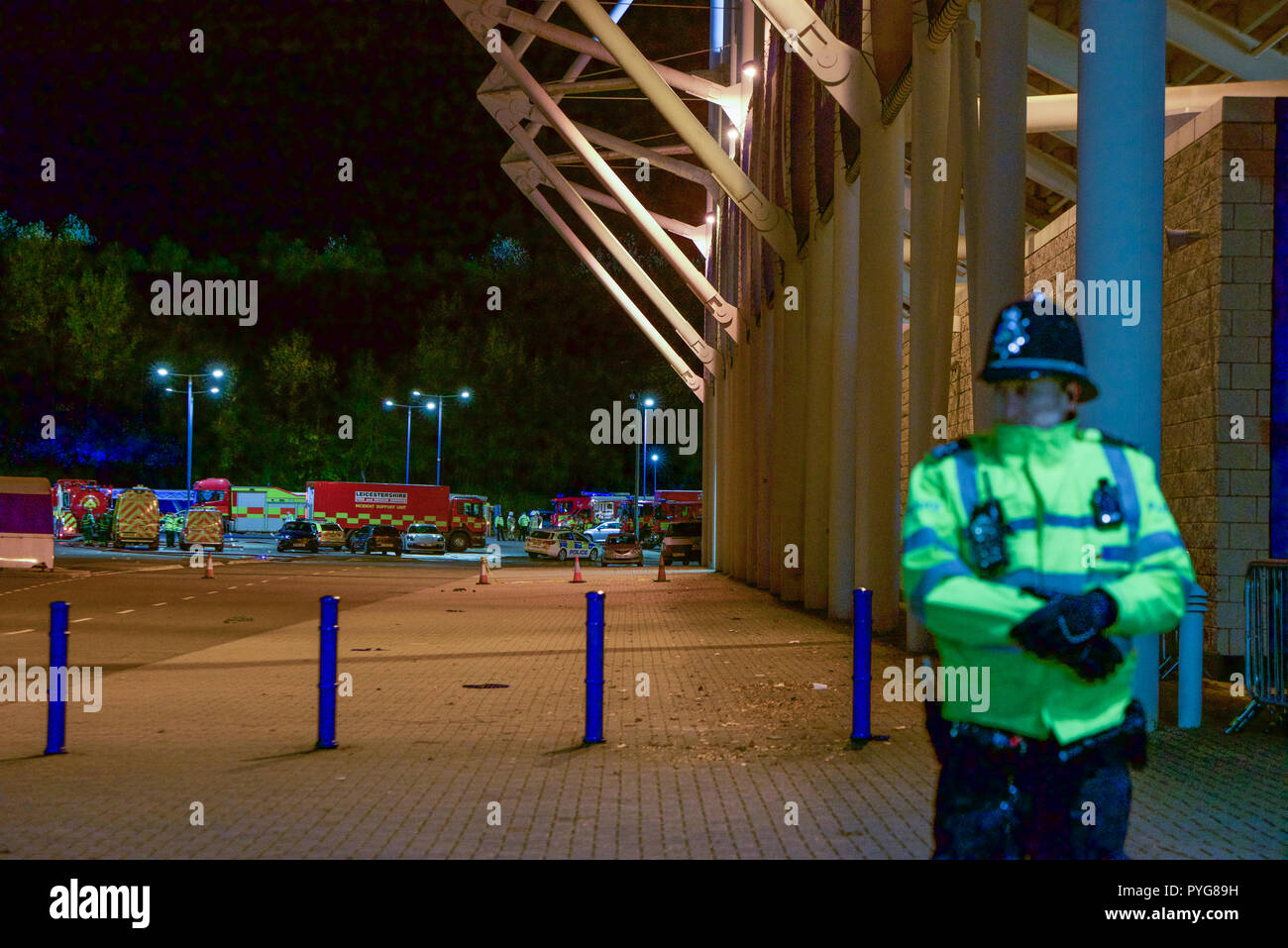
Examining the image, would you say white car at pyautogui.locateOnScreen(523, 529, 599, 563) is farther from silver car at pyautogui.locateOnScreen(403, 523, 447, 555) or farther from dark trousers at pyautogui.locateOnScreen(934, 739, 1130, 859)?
dark trousers at pyautogui.locateOnScreen(934, 739, 1130, 859)

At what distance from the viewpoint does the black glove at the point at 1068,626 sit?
3.00 m

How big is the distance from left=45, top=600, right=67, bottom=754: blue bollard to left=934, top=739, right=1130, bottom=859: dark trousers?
7.08 meters

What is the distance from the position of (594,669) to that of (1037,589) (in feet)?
20.6

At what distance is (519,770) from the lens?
8461 millimetres

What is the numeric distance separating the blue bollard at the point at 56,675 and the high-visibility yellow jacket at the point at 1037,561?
23.2 feet

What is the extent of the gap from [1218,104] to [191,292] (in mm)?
73952

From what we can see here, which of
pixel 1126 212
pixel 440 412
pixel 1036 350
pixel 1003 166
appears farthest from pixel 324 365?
pixel 1036 350

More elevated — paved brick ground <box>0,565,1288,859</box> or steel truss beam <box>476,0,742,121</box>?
steel truss beam <box>476,0,742,121</box>

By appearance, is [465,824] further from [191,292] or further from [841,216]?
[191,292]

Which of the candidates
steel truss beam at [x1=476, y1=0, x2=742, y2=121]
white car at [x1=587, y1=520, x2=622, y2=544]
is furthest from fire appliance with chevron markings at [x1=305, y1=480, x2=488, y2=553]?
steel truss beam at [x1=476, y1=0, x2=742, y2=121]

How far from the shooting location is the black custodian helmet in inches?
129

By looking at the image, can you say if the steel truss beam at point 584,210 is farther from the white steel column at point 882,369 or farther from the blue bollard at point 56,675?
the blue bollard at point 56,675

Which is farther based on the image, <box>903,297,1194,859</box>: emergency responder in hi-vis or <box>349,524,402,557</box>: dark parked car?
<box>349,524,402,557</box>: dark parked car
